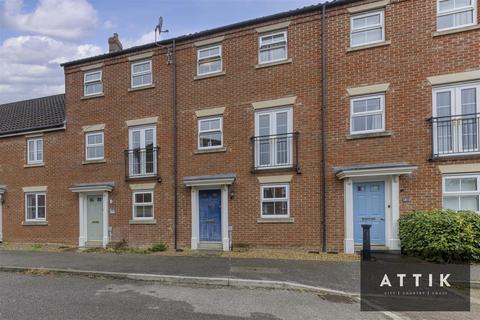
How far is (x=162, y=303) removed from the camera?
22.9 feet

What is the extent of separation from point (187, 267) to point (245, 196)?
387 centimetres

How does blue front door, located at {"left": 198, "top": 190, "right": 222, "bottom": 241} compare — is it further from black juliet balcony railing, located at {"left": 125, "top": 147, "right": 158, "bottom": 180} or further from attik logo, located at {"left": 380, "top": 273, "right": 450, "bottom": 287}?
attik logo, located at {"left": 380, "top": 273, "right": 450, "bottom": 287}

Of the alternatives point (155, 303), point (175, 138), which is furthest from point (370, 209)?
point (155, 303)

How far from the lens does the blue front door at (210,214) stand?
13.8 meters

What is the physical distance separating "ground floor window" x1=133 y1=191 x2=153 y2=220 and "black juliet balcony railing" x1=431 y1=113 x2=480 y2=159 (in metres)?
10.1

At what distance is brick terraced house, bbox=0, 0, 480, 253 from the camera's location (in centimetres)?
1130

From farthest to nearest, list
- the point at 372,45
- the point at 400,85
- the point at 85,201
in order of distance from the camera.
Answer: the point at 85,201 → the point at 372,45 → the point at 400,85

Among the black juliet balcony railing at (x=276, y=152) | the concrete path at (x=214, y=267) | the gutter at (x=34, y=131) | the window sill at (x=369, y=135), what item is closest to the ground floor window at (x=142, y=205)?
the concrete path at (x=214, y=267)

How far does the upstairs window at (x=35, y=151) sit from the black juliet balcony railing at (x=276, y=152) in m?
10.3

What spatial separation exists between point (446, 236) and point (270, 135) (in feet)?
20.1

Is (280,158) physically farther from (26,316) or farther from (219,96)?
(26,316)

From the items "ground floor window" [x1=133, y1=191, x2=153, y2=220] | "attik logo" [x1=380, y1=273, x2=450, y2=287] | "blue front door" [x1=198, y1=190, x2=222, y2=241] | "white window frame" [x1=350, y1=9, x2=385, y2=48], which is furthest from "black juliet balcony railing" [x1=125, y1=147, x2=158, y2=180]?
"attik logo" [x1=380, y1=273, x2=450, y2=287]

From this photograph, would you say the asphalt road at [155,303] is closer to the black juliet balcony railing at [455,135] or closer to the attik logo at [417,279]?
the attik logo at [417,279]

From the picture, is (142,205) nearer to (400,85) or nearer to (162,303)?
(162,303)
